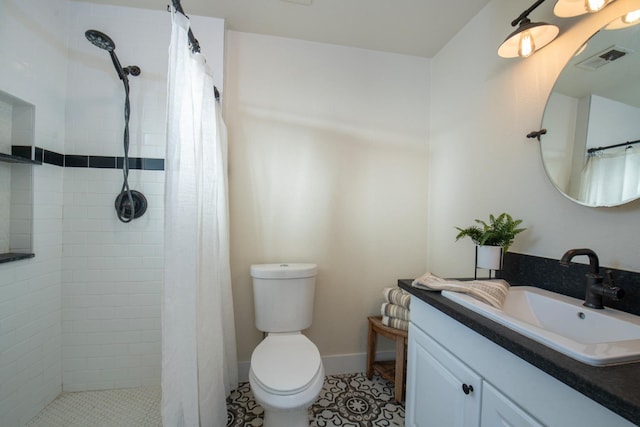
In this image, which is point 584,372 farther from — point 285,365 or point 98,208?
point 98,208

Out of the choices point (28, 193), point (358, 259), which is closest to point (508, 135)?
point (358, 259)

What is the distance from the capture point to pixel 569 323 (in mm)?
884

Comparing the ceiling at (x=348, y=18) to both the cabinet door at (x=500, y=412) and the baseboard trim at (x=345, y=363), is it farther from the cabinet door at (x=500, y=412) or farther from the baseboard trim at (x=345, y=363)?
the baseboard trim at (x=345, y=363)

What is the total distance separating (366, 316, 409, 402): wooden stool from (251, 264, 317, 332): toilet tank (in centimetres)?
52

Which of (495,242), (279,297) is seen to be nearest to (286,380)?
(279,297)

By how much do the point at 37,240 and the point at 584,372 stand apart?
226cm

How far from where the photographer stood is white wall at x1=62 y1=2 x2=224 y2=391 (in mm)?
1587

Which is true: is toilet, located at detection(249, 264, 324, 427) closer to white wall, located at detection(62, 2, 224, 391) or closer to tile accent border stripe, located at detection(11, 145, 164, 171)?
white wall, located at detection(62, 2, 224, 391)

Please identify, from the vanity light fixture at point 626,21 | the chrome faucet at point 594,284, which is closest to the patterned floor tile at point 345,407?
the chrome faucet at point 594,284

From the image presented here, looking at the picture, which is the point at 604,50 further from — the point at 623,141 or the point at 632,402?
the point at 632,402

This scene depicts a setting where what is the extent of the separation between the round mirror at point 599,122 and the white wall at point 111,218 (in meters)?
1.99

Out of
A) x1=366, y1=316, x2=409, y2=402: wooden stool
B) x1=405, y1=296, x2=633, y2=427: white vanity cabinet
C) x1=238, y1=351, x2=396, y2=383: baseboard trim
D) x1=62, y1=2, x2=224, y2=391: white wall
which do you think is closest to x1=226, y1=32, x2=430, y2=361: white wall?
x1=238, y1=351, x2=396, y2=383: baseboard trim

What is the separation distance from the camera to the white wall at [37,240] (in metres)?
1.26

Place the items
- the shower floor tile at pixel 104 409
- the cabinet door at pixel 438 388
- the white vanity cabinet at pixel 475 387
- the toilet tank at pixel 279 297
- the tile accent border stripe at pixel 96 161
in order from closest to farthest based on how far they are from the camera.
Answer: the white vanity cabinet at pixel 475 387
the cabinet door at pixel 438 388
the shower floor tile at pixel 104 409
the tile accent border stripe at pixel 96 161
the toilet tank at pixel 279 297
